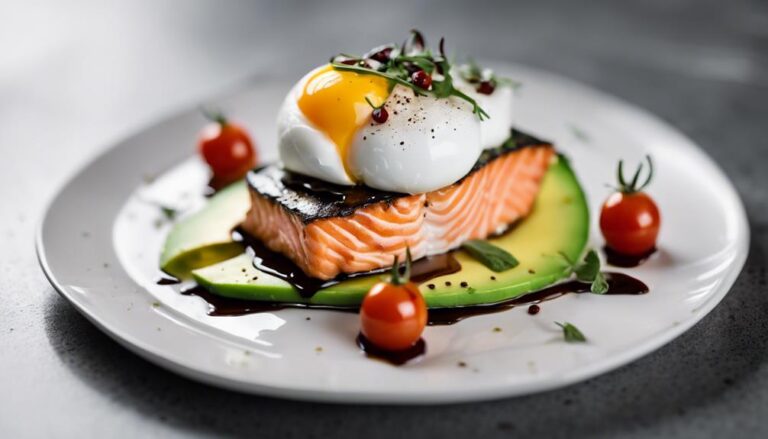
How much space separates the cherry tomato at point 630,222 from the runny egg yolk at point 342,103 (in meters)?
1.42

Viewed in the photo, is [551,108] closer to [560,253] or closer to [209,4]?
Answer: [560,253]

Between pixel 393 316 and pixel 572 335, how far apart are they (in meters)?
0.88

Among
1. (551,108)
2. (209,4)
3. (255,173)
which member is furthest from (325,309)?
(209,4)

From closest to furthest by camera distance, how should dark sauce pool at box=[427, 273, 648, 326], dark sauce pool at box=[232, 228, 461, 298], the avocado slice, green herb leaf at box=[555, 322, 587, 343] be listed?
green herb leaf at box=[555, 322, 587, 343] < dark sauce pool at box=[427, 273, 648, 326] < the avocado slice < dark sauce pool at box=[232, 228, 461, 298]

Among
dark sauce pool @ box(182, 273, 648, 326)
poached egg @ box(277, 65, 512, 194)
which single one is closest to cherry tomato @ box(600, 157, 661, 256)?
dark sauce pool @ box(182, 273, 648, 326)

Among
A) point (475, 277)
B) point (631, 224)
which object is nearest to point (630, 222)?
point (631, 224)

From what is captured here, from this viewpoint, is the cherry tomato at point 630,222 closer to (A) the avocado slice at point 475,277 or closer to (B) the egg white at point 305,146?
(A) the avocado slice at point 475,277

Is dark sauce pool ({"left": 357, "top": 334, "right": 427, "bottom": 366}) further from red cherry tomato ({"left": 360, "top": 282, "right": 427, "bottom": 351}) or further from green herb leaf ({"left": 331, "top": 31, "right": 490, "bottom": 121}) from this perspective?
green herb leaf ({"left": 331, "top": 31, "right": 490, "bottom": 121})

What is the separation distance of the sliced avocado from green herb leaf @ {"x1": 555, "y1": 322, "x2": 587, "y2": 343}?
1.90 m

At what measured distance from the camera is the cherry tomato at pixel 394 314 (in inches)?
156

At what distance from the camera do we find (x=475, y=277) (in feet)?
15.5

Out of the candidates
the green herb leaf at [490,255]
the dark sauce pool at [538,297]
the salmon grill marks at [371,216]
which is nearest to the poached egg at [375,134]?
the salmon grill marks at [371,216]

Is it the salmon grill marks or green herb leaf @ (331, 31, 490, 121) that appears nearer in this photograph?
the salmon grill marks

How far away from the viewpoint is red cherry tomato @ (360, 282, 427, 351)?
3.97 metres
